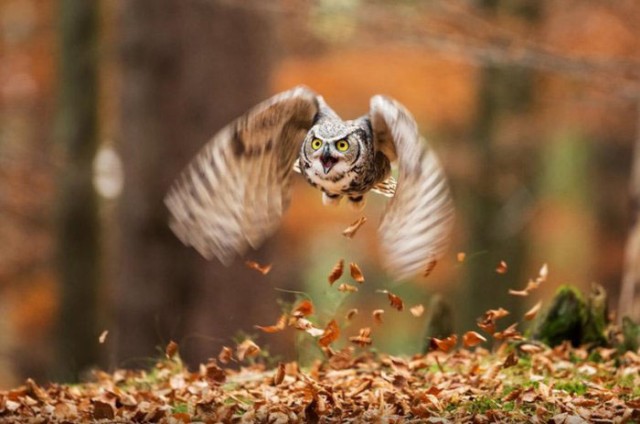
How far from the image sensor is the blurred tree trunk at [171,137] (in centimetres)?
733

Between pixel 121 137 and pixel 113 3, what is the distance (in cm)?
438

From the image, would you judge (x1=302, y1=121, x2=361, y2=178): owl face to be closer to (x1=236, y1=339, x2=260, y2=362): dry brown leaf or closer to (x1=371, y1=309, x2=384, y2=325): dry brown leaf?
(x1=371, y1=309, x2=384, y2=325): dry brown leaf

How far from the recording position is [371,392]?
4055 millimetres

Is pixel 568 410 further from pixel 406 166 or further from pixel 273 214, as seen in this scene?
pixel 273 214

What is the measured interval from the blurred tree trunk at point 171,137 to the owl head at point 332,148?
3.87m

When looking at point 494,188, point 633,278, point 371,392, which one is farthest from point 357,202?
point 494,188

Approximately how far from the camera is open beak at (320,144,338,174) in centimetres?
350

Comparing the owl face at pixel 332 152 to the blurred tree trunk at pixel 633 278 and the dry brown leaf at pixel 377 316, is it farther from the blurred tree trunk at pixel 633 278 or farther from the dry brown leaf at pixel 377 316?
the blurred tree trunk at pixel 633 278

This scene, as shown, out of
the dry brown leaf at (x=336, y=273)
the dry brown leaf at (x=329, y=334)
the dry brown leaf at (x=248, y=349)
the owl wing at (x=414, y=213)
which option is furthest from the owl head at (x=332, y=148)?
the dry brown leaf at (x=248, y=349)

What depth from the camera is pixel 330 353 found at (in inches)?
170

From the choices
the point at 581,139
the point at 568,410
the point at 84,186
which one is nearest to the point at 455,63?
the point at 581,139

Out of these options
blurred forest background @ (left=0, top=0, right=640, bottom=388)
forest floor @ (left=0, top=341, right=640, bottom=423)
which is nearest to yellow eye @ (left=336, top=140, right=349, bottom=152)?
blurred forest background @ (left=0, top=0, right=640, bottom=388)

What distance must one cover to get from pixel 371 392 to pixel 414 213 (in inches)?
43.0

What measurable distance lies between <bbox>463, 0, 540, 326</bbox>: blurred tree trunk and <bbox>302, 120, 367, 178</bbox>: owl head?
21.6 ft
